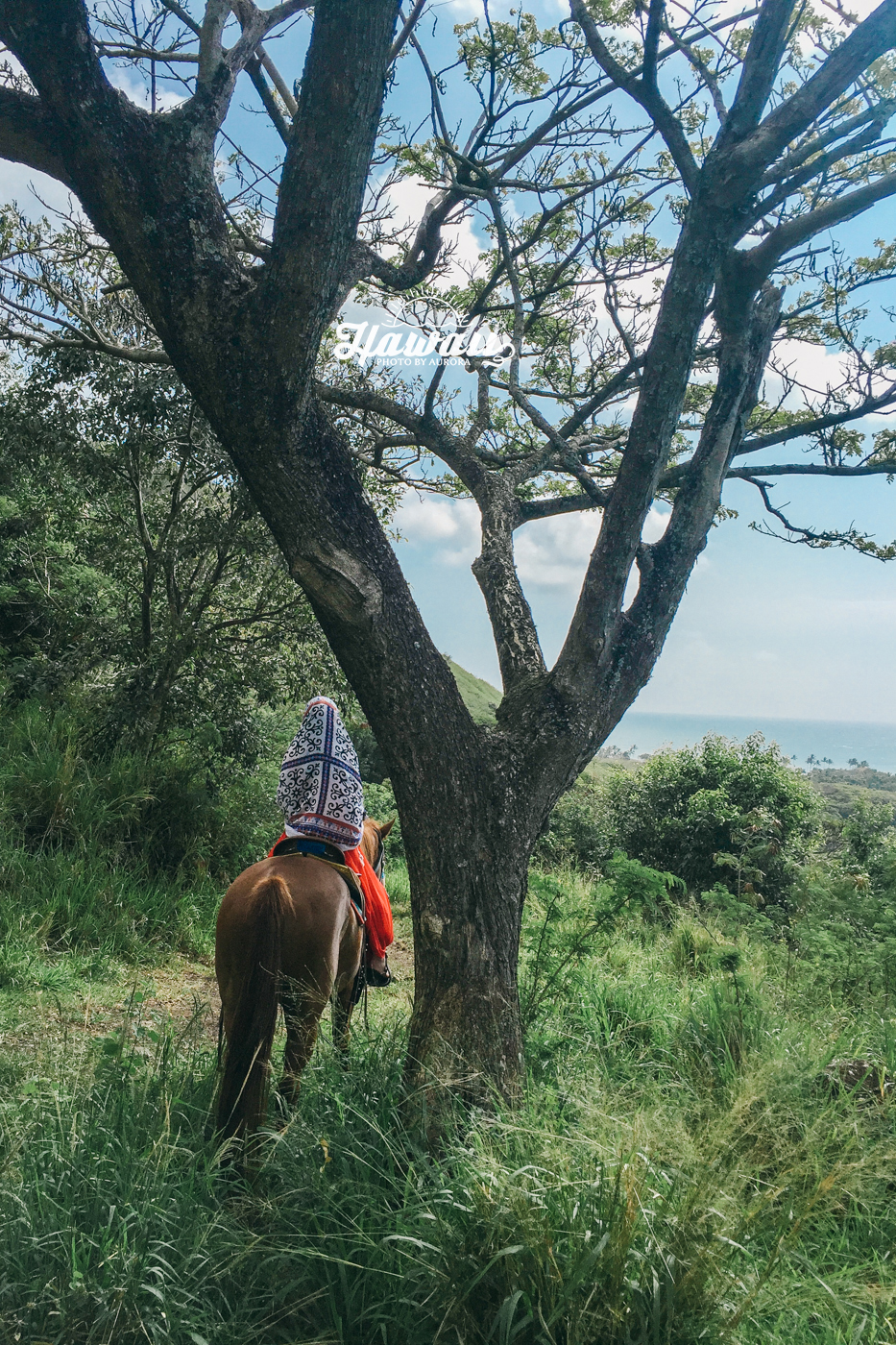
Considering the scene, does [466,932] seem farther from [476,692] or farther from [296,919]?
[476,692]

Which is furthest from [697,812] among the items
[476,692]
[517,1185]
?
[476,692]

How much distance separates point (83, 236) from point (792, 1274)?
8882mm

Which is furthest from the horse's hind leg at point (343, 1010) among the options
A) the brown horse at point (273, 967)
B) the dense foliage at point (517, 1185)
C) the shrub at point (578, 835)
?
the shrub at point (578, 835)

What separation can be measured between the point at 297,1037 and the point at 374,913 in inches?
37.6

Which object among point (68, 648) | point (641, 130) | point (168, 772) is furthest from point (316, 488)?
point (68, 648)

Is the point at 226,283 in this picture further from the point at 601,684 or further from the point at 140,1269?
the point at 140,1269

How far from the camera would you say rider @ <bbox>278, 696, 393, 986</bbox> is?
3.85 m

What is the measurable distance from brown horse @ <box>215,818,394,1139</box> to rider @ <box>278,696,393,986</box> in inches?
7.7

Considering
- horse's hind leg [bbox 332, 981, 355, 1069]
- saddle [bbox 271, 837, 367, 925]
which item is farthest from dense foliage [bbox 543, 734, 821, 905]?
saddle [bbox 271, 837, 367, 925]

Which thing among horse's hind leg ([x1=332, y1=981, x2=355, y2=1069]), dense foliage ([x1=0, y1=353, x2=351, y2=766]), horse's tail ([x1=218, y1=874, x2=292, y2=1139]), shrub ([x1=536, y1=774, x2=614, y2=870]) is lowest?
shrub ([x1=536, y1=774, x2=614, y2=870])

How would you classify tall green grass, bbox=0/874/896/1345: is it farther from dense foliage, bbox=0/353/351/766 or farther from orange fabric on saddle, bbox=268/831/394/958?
dense foliage, bbox=0/353/351/766

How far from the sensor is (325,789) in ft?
12.7

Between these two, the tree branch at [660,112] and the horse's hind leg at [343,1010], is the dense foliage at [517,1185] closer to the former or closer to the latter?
the horse's hind leg at [343,1010]

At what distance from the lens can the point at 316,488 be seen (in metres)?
3.18
